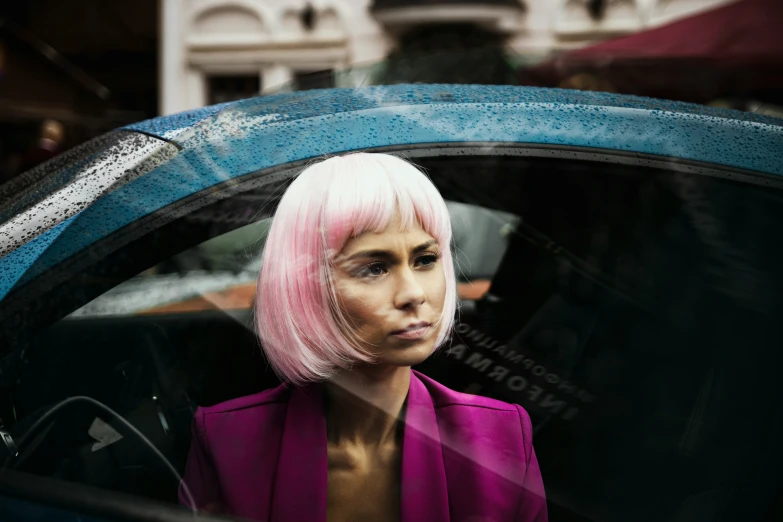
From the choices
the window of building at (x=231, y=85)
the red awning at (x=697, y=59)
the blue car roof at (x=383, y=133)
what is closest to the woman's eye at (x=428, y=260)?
the blue car roof at (x=383, y=133)

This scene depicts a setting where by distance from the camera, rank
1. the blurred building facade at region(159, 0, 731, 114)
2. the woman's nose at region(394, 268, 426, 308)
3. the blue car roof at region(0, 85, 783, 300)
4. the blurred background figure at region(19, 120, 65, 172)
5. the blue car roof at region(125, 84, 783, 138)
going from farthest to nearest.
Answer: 1. the blurred building facade at region(159, 0, 731, 114)
2. the blurred background figure at region(19, 120, 65, 172)
3. the blue car roof at region(125, 84, 783, 138)
4. the blue car roof at region(0, 85, 783, 300)
5. the woman's nose at region(394, 268, 426, 308)

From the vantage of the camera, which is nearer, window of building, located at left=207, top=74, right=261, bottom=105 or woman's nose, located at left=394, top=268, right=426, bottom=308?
woman's nose, located at left=394, top=268, right=426, bottom=308

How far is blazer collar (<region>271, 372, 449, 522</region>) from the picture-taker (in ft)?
3.27

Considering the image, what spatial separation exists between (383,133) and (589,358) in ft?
1.60

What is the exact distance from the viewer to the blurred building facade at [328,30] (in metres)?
4.40

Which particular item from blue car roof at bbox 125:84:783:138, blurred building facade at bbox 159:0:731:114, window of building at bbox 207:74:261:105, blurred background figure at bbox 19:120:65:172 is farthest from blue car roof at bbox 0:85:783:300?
window of building at bbox 207:74:261:105

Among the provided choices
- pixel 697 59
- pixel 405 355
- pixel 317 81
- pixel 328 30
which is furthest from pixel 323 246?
pixel 328 30

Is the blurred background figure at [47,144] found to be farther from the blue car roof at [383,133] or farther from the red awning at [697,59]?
the red awning at [697,59]

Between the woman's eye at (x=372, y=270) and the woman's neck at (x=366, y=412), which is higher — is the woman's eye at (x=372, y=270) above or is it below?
above

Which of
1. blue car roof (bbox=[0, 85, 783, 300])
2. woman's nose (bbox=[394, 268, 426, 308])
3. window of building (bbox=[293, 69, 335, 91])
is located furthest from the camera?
window of building (bbox=[293, 69, 335, 91])

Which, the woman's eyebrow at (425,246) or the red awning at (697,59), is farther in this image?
the red awning at (697,59)

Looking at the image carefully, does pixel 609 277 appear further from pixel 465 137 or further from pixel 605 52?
pixel 605 52

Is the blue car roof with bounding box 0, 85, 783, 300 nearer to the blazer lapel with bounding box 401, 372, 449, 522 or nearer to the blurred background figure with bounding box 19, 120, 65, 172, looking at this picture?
the blazer lapel with bounding box 401, 372, 449, 522

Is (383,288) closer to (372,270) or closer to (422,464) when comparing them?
(372,270)
